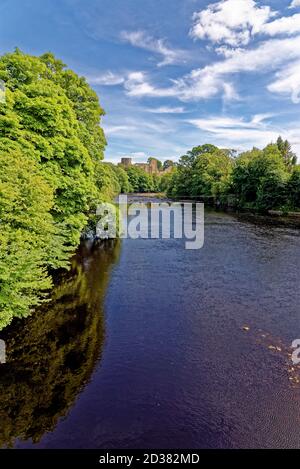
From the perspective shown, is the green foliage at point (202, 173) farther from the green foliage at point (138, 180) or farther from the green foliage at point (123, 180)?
the green foliage at point (138, 180)

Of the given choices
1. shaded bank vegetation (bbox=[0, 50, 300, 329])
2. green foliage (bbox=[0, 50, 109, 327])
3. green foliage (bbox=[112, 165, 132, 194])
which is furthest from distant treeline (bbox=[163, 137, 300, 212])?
green foliage (bbox=[0, 50, 109, 327])

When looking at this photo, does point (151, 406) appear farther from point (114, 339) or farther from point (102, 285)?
point (102, 285)

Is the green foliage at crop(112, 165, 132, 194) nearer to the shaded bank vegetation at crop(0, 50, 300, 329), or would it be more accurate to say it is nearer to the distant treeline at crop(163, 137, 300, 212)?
the distant treeline at crop(163, 137, 300, 212)

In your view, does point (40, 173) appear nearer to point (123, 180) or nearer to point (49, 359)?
point (49, 359)

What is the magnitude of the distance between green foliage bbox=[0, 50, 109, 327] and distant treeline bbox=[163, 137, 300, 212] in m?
41.3

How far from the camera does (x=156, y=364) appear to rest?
483 inches

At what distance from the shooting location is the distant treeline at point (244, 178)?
58031mm

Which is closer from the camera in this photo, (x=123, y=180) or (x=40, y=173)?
(x=40, y=173)

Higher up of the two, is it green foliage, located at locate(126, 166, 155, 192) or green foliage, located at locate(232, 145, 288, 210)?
green foliage, located at locate(126, 166, 155, 192)

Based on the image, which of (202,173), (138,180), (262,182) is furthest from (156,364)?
(138,180)

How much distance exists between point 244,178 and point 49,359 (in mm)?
63597

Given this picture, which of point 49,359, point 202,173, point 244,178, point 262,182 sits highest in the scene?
point 202,173

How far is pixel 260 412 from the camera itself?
984cm

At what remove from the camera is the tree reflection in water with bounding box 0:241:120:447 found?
964 cm
